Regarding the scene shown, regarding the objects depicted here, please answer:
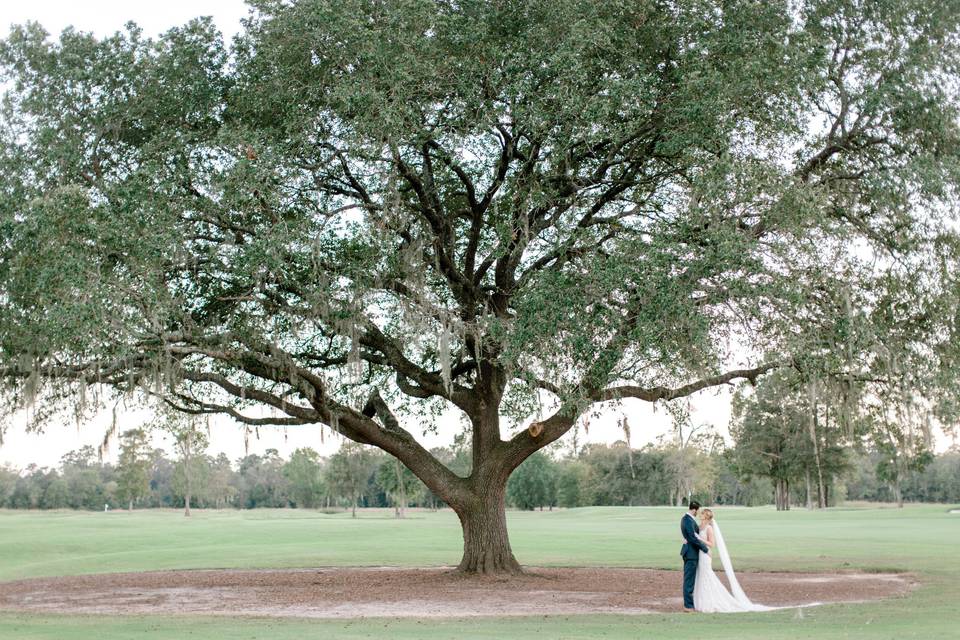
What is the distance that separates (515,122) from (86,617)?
10.6 metres

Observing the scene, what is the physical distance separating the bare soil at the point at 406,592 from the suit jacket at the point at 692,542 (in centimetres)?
104

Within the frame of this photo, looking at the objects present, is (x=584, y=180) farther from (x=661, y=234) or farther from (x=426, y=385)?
(x=426, y=385)

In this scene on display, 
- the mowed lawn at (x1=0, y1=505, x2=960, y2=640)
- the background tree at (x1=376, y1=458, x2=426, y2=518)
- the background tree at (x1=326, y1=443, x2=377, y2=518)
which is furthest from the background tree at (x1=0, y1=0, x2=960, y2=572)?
the background tree at (x1=326, y1=443, x2=377, y2=518)

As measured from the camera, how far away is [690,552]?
47.0 feet

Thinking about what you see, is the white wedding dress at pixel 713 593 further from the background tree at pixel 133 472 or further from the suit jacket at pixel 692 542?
the background tree at pixel 133 472

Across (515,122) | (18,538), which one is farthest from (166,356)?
(18,538)

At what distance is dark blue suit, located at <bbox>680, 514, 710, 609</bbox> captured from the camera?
14266 mm

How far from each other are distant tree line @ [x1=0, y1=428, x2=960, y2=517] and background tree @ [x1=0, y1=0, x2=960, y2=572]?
204ft

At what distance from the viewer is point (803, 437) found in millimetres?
67000

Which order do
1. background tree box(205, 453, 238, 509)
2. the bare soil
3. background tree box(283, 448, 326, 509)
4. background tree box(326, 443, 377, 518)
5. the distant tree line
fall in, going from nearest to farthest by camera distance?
1. the bare soil
2. background tree box(326, 443, 377, 518)
3. the distant tree line
4. background tree box(283, 448, 326, 509)
5. background tree box(205, 453, 238, 509)

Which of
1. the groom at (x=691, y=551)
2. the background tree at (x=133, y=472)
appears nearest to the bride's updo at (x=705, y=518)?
the groom at (x=691, y=551)

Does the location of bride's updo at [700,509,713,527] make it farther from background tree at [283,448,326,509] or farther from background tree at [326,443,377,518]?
background tree at [283,448,326,509]

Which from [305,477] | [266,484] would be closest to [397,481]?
[305,477]

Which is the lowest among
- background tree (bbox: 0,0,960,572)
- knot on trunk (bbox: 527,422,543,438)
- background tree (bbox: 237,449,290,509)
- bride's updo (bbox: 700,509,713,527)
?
background tree (bbox: 237,449,290,509)
